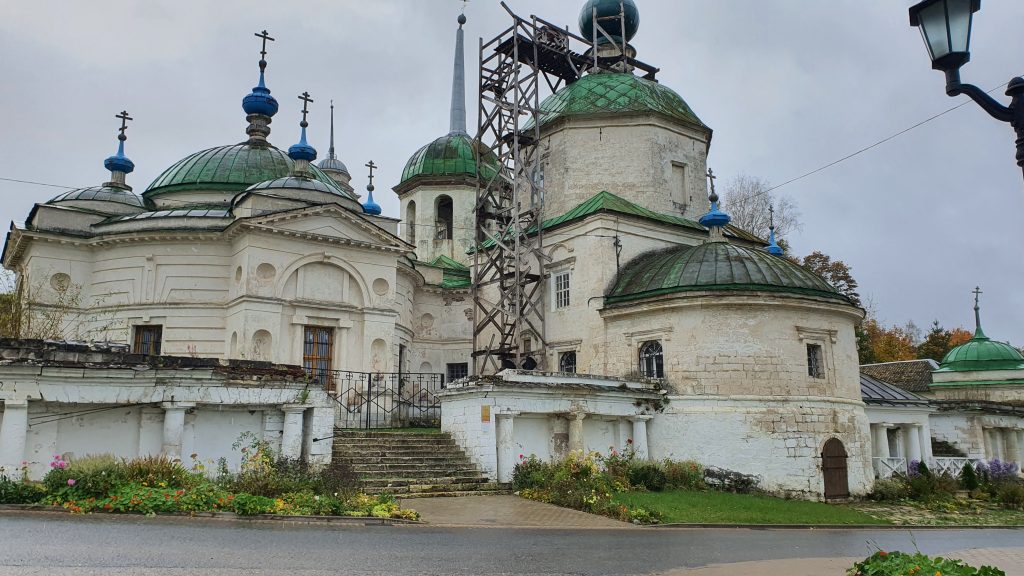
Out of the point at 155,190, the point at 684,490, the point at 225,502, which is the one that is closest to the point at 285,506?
the point at 225,502

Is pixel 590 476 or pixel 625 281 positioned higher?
pixel 625 281

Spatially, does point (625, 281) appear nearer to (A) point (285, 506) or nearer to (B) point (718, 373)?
(B) point (718, 373)

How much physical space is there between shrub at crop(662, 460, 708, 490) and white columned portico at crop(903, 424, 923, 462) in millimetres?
9376

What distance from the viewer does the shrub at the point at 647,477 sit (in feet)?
58.0

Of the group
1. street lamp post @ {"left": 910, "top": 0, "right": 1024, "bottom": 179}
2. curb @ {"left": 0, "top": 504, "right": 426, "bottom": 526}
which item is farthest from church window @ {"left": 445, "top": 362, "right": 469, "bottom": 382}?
street lamp post @ {"left": 910, "top": 0, "right": 1024, "bottom": 179}

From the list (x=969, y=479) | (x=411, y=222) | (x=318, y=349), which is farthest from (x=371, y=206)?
(x=969, y=479)

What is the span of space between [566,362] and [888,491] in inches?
388

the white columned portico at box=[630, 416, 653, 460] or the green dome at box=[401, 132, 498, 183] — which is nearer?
the white columned portico at box=[630, 416, 653, 460]

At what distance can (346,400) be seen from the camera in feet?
76.9

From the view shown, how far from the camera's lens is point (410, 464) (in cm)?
1612

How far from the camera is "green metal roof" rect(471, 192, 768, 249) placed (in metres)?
24.3

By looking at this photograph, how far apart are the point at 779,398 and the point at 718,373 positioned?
1648mm

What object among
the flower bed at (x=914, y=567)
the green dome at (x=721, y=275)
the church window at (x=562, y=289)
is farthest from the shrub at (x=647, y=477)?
the flower bed at (x=914, y=567)

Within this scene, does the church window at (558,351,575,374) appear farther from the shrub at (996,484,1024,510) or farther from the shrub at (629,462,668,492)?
the shrub at (996,484,1024,510)
